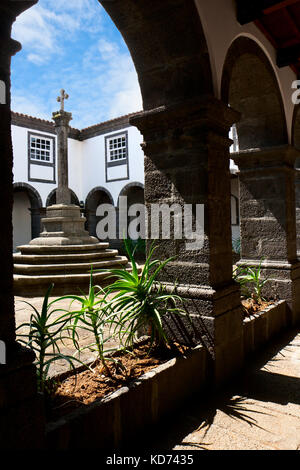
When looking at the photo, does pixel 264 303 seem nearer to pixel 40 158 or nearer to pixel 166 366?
pixel 166 366

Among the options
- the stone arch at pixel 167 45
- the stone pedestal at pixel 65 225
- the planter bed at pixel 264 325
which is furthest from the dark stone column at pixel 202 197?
the stone pedestal at pixel 65 225

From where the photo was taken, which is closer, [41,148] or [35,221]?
[35,221]

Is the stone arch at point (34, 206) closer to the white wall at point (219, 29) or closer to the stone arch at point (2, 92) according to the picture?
the white wall at point (219, 29)

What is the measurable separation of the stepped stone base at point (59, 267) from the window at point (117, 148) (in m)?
7.36

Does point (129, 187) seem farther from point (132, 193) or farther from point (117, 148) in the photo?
point (117, 148)

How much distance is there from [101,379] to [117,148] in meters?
11.9

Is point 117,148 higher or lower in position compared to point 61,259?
higher

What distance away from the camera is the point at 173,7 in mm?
2188

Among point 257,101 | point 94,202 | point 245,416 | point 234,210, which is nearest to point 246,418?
point 245,416

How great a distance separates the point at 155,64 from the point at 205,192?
958 mm

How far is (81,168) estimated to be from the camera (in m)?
14.2

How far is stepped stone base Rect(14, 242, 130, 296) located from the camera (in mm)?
5035

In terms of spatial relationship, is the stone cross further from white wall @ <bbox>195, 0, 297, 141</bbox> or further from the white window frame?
the white window frame

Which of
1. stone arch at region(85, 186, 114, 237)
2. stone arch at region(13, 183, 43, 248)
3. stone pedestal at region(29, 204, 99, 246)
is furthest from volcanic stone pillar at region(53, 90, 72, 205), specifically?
stone arch at region(85, 186, 114, 237)
